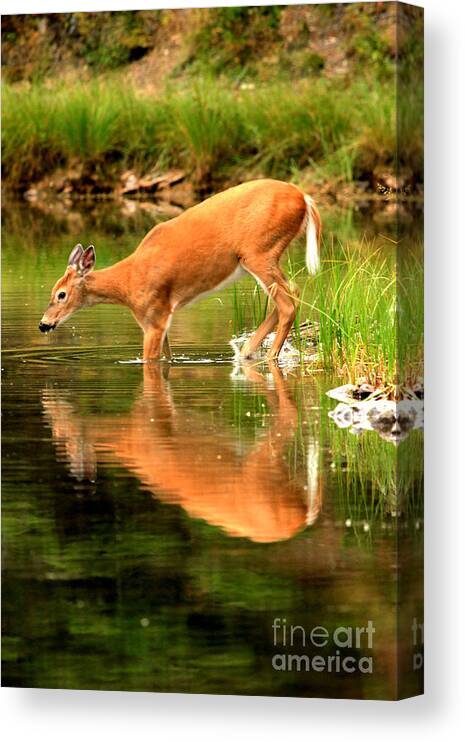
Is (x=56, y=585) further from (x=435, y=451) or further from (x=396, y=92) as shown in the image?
(x=396, y=92)

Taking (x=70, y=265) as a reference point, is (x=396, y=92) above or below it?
above

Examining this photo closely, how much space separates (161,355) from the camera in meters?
8.61

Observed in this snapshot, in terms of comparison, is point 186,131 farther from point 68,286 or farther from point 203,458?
point 203,458

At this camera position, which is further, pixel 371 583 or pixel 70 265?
pixel 70 265

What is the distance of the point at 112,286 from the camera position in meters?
9.27

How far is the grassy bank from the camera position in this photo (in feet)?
27.3

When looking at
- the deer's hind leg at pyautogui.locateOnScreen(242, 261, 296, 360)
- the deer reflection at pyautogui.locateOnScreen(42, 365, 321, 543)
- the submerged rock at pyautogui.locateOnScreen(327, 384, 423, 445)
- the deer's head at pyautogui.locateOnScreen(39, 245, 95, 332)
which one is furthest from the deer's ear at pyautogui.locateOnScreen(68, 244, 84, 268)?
the submerged rock at pyautogui.locateOnScreen(327, 384, 423, 445)

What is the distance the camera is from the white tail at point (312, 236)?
8.27 meters

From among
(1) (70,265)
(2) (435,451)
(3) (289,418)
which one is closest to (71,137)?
(1) (70,265)

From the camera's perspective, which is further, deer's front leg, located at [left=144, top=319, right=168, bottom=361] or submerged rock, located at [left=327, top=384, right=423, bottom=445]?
deer's front leg, located at [left=144, top=319, right=168, bottom=361]

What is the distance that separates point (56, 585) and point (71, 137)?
2.47 metres

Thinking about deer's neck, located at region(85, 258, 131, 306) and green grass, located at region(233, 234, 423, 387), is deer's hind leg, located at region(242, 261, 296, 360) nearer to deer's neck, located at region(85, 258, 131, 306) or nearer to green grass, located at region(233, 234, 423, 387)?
green grass, located at region(233, 234, 423, 387)

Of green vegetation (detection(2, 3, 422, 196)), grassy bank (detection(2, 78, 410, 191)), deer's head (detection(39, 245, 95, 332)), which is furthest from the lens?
deer's head (detection(39, 245, 95, 332))

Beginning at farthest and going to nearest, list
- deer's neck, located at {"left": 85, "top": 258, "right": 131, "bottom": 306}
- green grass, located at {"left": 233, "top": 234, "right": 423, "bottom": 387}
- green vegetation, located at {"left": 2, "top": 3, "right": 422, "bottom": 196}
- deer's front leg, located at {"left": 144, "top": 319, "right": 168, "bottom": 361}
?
deer's neck, located at {"left": 85, "top": 258, "right": 131, "bottom": 306} < deer's front leg, located at {"left": 144, "top": 319, "right": 168, "bottom": 361} < green vegetation, located at {"left": 2, "top": 3, "right": 422, "bottom": 196} < green grass, located at {"left": 233, "top": 234, "right": 423, "bottom": 387}
